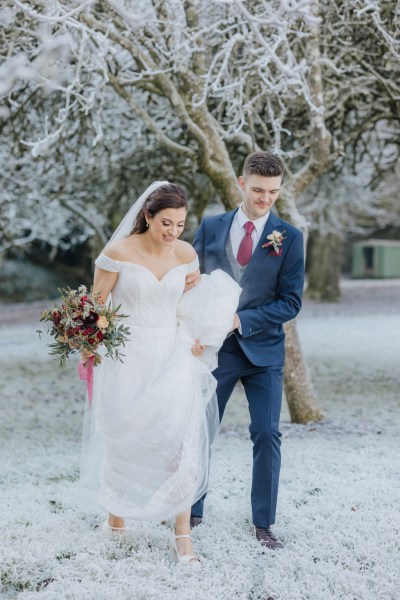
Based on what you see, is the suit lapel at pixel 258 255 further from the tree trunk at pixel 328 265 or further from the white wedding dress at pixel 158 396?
the tree trunk at pixel 328 265

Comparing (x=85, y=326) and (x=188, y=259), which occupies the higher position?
(x=188, y=259)

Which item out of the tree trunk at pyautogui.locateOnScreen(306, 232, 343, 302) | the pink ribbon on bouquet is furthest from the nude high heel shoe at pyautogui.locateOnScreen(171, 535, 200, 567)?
the tree trunk at pyautogui.locateOnScreen(306, 232, 343, 302)

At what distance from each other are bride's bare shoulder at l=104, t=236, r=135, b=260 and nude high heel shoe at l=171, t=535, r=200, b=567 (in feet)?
4.80

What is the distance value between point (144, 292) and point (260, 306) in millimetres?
691

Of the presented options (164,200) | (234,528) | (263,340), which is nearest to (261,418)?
(263,340)

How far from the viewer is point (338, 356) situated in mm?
13797

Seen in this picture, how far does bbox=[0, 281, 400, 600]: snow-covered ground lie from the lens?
3.67m

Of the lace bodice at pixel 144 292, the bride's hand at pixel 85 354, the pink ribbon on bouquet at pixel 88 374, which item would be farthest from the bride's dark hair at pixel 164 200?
the pink ribbon on bouquet at pixel 88 374

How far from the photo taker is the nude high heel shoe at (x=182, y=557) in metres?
3.91

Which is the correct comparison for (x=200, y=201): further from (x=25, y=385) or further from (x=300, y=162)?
(x=25, y=385)

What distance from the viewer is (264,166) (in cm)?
418

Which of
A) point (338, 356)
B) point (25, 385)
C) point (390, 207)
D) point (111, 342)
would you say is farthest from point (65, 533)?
point (390, 207)

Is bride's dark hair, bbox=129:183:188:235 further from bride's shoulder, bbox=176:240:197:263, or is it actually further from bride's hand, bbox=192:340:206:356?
bride's hand, bbox=192:340:206:356

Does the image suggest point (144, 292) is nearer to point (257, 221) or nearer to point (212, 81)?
point (257, 221)
